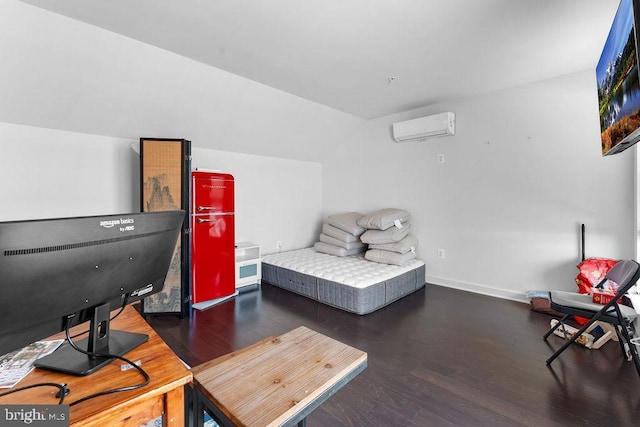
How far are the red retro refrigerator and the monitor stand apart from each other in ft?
8.02

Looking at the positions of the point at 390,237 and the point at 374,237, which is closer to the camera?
the point at 390,237

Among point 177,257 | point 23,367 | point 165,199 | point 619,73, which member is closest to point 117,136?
point 165,199

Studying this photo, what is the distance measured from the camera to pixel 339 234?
15.0ft

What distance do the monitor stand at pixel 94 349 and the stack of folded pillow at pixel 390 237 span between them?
334 centimetres

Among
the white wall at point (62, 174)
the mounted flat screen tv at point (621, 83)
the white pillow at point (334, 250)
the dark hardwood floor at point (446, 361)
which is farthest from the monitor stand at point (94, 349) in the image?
the white pillow at point (334, 250)

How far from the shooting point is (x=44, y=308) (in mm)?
708

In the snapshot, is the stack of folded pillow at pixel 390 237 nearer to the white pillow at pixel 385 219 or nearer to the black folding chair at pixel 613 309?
the white pillow at pixel 385 219

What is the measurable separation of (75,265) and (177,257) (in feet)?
8.05

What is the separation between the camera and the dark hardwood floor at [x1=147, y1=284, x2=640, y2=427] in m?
1.68

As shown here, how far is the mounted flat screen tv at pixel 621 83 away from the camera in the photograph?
124cm

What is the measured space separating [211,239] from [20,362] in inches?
104

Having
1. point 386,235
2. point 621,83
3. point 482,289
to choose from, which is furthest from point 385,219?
point 621,83

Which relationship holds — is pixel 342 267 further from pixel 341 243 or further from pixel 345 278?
pixel 341 243

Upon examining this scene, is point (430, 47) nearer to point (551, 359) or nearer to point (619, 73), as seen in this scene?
point (619, 73)
